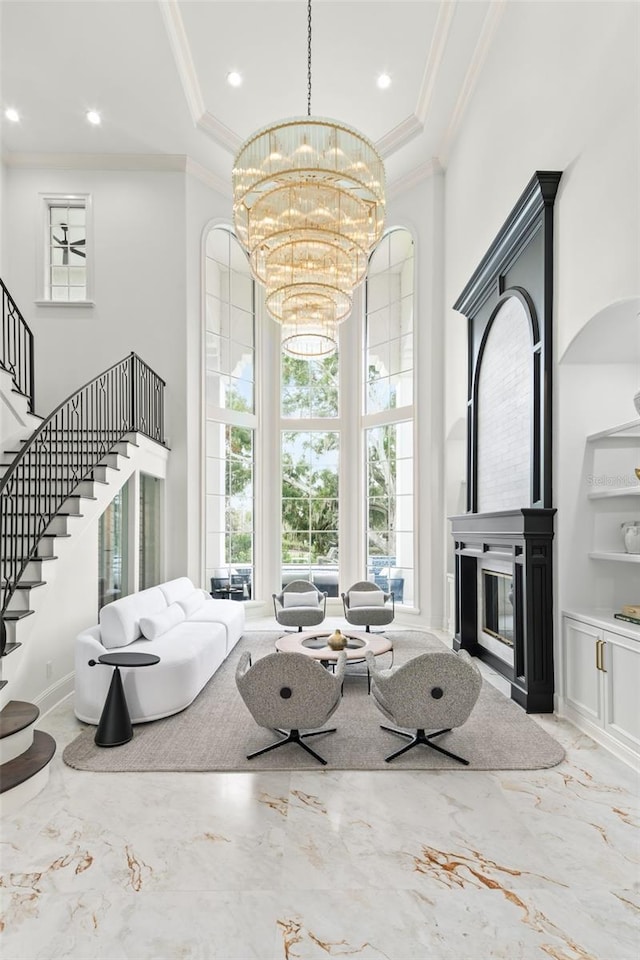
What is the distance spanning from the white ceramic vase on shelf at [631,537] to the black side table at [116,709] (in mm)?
3819

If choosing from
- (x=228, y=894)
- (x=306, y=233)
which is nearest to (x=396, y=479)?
(x=306, y=233)

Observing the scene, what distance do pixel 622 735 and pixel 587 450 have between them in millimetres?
2235

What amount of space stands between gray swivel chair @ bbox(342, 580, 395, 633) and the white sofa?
72.9 inches

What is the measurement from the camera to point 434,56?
6762 mm

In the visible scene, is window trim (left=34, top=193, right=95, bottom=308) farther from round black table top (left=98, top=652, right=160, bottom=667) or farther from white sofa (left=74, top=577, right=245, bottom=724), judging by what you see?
round black table top (left=98, top=652, right=160, bottom=667)

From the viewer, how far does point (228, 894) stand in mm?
2510

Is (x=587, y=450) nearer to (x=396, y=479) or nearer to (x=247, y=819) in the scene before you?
(x=247, y=819)

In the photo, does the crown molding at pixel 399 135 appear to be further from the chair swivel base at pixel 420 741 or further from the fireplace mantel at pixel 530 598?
the chair swivel base at pixel 420 741

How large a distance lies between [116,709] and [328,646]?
81.5 inches

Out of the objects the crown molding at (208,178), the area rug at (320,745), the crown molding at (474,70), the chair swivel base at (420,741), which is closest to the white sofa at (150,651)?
the area rug at (320,745)

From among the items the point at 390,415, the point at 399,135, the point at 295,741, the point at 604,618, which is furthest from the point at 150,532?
the point at 399,135

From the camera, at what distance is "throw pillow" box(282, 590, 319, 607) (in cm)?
755

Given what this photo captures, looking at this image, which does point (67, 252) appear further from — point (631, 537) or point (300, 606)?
point (631, 537)

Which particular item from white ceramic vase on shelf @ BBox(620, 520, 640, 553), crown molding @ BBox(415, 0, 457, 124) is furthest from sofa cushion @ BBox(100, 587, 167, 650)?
crown molding @ BBox(415, 0, 457, 124)
